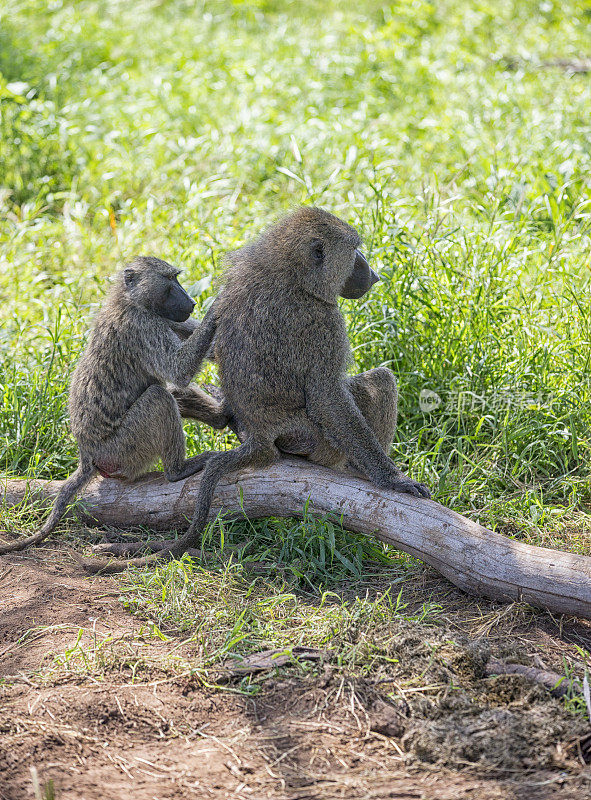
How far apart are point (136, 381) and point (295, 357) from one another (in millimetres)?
790

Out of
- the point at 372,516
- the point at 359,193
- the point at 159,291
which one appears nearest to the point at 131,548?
the point at 372,516

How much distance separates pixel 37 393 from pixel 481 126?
4561mm

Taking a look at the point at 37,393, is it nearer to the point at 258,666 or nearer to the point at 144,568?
the point at 144,568

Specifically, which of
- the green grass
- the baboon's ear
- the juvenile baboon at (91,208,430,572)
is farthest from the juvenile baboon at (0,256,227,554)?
the green grass

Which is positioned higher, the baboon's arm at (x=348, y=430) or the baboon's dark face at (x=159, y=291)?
the baboon's dark face at (x=159, y=291)

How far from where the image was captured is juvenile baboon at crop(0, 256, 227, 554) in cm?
377

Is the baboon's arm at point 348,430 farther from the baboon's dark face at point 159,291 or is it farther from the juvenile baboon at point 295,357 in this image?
the baboon's dark face at point 159,291

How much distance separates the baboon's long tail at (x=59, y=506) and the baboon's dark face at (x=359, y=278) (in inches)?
55.8

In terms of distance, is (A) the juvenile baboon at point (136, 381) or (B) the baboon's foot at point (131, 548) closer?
(B) the baboon's foot at point (131, 548)

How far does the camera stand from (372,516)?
135 inches

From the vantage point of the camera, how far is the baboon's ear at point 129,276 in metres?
3.95

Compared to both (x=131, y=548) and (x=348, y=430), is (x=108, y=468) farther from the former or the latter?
(x=348, y=430)

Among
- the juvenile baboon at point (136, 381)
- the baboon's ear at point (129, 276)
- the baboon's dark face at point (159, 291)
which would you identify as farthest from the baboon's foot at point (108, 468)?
the baboon's ear at point (129, 276)

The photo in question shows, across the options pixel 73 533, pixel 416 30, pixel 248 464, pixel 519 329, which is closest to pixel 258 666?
pixel 248 464
